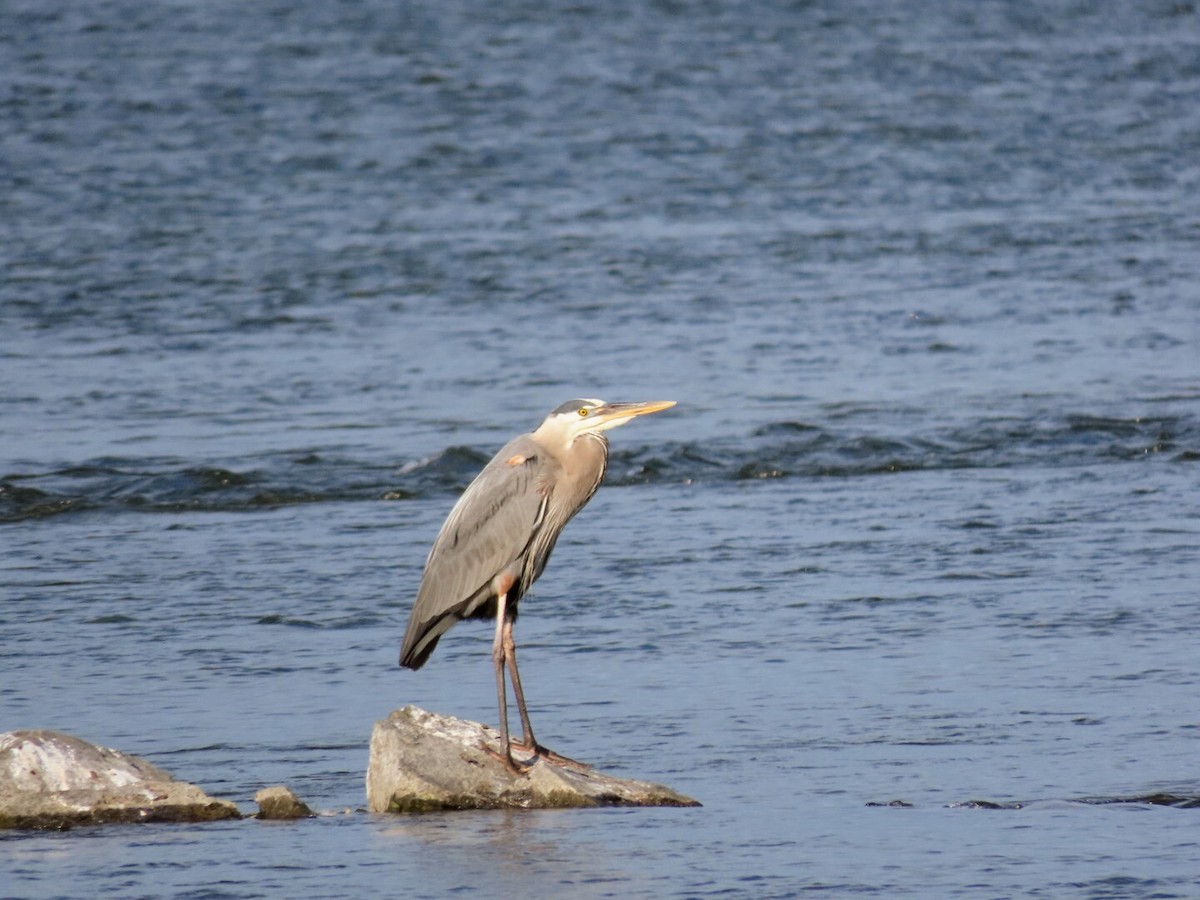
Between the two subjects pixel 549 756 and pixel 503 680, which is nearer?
pixel 549 756

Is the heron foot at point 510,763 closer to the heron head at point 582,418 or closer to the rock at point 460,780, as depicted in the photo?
the rock at point 460,780

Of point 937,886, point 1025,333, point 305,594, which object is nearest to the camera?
point 937,886

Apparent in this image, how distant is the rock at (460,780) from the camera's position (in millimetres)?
5648

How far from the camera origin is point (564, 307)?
1507cm

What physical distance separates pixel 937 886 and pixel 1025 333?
9460 millimetres

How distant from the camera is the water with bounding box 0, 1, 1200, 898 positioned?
5.53 meters

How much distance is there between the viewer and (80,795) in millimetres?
5539

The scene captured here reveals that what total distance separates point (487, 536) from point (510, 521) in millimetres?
86

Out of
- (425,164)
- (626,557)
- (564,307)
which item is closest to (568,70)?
(425,164)

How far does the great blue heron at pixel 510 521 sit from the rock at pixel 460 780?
0.43 meters

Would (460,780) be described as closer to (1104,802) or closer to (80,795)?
(80,795)

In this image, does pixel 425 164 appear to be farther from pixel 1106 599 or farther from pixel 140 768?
pixel 140 768

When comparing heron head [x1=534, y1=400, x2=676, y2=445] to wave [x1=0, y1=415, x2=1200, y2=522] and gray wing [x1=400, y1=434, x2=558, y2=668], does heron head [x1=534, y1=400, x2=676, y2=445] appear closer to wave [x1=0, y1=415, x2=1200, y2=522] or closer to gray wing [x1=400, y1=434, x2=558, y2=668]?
gray wing [x1=400, y1=434, x2=558, y2=668]

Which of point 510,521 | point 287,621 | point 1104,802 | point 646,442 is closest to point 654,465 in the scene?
point 646,442
